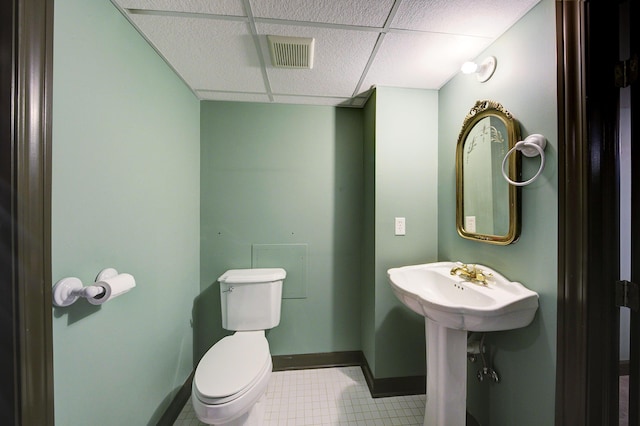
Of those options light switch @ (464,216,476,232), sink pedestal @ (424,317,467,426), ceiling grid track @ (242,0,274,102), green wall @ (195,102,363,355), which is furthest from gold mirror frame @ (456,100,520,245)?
ceiling grid track @ (242,0,274,102)

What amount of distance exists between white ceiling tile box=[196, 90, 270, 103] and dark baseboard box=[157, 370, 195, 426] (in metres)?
2.02

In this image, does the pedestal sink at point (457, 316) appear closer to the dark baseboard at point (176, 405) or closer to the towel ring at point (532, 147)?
the towel ring at point (532, 147)

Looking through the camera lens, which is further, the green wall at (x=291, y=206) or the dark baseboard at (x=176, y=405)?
the green wall at (x=291, y=206)

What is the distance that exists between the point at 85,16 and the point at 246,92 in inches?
35.7

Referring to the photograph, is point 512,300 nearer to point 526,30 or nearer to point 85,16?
point 526,30

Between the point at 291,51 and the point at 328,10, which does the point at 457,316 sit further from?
the point at 291,51

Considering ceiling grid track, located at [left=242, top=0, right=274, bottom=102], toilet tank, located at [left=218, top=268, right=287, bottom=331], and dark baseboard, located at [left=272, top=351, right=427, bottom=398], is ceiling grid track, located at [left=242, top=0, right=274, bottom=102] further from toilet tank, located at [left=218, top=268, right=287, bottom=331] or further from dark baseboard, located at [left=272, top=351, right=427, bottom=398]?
dark baseboard, located at [left=272, top=351, right=427, bottom=398]

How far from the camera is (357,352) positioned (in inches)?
74.1

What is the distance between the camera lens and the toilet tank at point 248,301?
1603 mm

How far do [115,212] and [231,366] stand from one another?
927mm

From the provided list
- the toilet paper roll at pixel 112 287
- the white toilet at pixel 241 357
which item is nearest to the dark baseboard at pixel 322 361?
the white toilet at pixel 241 357

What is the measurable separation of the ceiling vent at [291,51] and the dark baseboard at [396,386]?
2.04 metres

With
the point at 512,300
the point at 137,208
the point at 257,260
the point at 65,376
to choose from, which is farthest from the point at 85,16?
the point at 512,300

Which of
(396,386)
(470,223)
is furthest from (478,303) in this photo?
(396,386)
